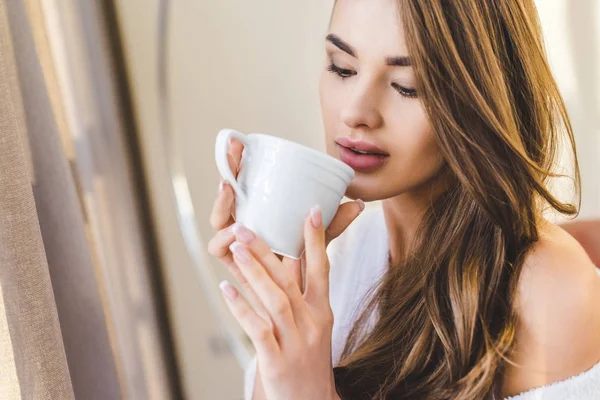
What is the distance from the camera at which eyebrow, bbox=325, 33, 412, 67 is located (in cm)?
68

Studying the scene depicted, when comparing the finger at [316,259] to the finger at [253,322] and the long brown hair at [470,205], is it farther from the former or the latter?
the long brown hair at [470,205]

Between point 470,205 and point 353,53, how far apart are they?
0.77ft

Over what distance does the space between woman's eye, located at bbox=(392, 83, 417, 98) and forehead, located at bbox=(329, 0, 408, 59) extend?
35 millimetres

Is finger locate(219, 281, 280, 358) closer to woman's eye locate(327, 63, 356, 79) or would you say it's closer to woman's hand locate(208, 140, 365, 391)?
woman's hand locate(208, 140, 365, 391)

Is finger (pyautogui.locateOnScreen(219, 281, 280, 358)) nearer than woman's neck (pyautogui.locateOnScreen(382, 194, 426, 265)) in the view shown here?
Yes

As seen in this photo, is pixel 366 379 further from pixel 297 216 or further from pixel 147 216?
pixel 147 216

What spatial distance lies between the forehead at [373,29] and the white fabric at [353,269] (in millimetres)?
375

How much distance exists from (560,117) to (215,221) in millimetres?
411

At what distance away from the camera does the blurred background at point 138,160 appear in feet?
2.43

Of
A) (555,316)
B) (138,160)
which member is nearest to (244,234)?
(555,316)

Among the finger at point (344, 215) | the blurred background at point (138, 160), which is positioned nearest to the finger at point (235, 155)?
the finger at point (344, 215)

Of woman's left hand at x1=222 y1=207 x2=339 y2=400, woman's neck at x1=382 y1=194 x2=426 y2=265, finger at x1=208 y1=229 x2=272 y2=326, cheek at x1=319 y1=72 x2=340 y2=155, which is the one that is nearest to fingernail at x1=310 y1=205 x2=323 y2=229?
woman's left hand at x1=222 y1=207 x2=339 y2=400

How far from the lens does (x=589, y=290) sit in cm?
72

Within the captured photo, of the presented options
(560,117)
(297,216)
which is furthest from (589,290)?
(297,216)
